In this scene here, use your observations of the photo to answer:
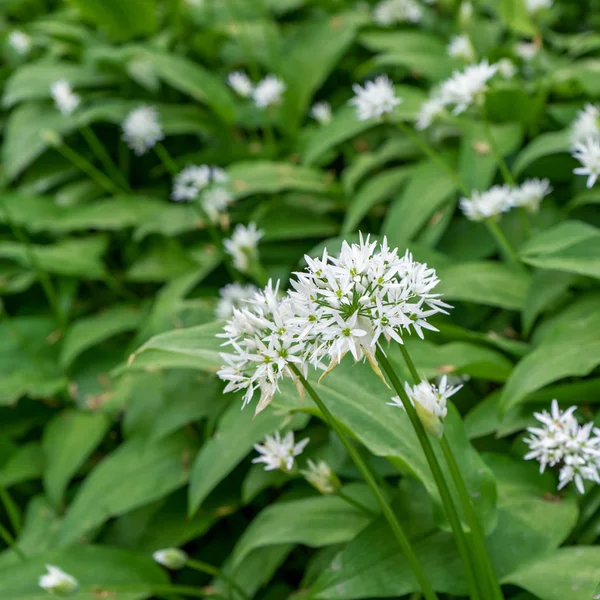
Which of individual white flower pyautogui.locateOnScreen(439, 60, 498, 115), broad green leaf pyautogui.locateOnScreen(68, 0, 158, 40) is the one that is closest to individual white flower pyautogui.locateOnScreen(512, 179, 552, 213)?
individual white flower pyautogui.locateOnScreen(439, 60, 498, 115)

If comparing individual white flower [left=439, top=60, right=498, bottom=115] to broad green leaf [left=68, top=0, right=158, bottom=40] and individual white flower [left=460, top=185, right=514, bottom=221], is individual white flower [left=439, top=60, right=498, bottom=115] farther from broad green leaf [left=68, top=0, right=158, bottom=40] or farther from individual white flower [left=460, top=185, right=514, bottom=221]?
broad green leaf [left=68, top=0, right=158, bottom=40]

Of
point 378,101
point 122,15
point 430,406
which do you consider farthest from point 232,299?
point 122,15

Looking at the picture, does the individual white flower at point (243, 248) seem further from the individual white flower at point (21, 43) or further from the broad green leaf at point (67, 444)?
the individual white flower at point (21, 43)

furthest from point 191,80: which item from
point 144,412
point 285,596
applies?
point 285,596

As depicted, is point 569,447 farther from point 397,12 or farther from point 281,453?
point 397,12

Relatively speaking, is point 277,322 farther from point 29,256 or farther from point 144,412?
point 29,256
